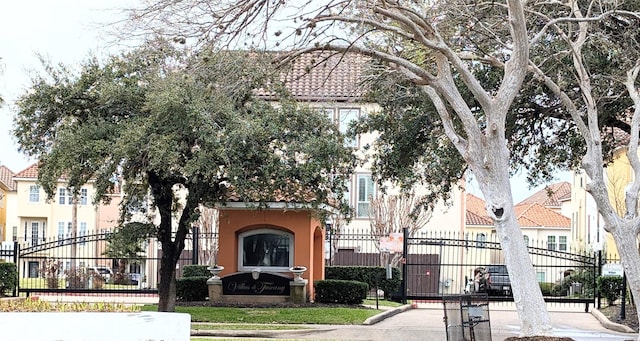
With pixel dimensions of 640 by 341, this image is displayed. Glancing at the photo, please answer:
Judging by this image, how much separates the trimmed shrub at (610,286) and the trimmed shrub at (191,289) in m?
12.2

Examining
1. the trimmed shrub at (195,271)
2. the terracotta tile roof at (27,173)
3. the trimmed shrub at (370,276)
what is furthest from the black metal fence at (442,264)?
the terracotta tile roof at (27,173)

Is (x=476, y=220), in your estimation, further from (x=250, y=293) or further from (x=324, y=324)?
(x=324, y=324)

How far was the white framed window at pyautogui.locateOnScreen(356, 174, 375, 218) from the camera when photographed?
46984 millimetres

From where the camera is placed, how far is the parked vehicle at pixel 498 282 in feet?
116

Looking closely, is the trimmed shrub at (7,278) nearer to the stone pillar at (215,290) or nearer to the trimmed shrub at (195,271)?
the trimmed shrub at (195,271)

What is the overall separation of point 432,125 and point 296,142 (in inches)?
139

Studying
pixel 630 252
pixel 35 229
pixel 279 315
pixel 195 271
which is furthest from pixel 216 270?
pixel 35 229

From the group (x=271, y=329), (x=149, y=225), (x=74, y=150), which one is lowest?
(x=271, y=329)

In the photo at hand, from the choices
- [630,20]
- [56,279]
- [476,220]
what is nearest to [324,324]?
[630,20]

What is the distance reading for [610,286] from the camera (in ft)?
99.9

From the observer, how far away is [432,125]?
24.7m

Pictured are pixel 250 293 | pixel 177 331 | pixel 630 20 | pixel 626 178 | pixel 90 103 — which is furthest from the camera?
pixel 626 178

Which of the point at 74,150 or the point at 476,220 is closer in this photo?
the point at 74,150

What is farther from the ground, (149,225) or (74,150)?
(74,150)
